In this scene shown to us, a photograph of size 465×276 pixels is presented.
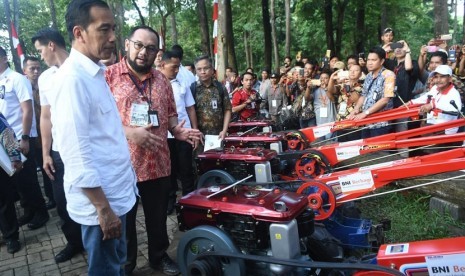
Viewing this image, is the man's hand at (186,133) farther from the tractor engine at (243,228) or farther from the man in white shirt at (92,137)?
the man in white shirt at (92,137)

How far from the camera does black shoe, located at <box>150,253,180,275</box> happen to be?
309 cm

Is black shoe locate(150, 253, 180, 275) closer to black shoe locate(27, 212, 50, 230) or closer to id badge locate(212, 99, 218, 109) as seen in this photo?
black shoe locate(27, 212, 50, 230)

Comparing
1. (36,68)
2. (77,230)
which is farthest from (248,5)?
(77,230)

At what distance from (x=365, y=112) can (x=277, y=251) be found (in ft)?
10.0

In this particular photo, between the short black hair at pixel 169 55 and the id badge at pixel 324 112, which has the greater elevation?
the short black hair at pixel 169 55

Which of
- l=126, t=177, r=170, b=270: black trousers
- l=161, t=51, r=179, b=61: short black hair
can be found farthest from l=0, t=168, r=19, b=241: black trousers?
l=161, t=51, r=179, b=61: short black hair

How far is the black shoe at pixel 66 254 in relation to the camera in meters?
3.52

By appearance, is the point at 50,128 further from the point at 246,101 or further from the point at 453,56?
the point at 453,56

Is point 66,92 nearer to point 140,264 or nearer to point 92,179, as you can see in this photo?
point 92,179

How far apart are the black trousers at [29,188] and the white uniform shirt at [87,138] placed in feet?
9.75

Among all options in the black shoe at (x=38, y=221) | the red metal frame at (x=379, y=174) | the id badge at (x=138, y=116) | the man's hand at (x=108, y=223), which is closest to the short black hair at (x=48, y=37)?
the id badge at (x=138, y=116)

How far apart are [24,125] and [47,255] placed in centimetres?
147

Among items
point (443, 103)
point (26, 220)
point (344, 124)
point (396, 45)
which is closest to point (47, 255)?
point (26, 220)

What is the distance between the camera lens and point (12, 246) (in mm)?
3824
